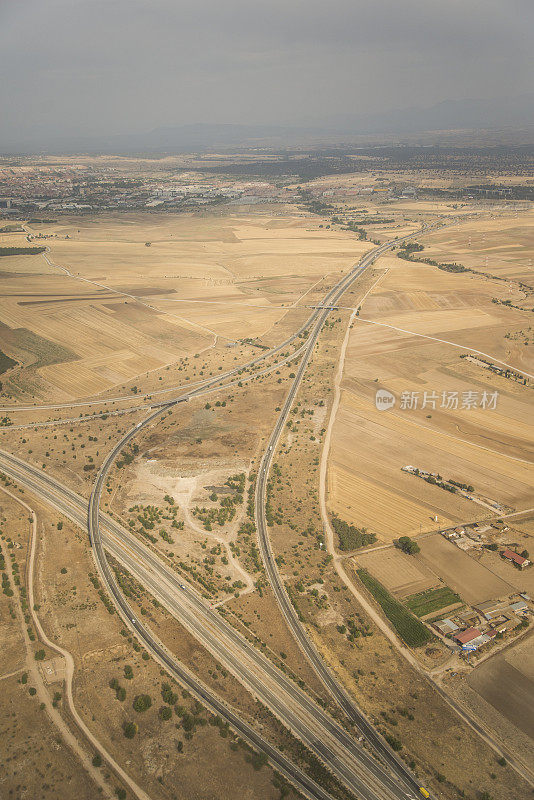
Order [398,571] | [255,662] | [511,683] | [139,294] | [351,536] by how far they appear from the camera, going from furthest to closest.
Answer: [139,294], [351,536], [398,571], [255,662], [511,683]

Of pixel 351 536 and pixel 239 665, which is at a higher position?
pixel 351 536

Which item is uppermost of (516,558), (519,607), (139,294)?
(139,294)

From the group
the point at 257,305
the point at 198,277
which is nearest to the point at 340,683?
the point at 257,305

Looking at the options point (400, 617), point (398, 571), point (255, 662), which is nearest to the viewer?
point (255, 662)

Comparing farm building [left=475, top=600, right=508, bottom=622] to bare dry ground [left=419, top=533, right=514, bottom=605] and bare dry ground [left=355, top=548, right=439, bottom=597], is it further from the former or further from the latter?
bare dry ground [left=355, top=548, right=439, bottom=597]

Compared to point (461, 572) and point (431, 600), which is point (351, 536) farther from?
point (461, 572)

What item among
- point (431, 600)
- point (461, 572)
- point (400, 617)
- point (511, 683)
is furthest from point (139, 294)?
point (511, 683)
